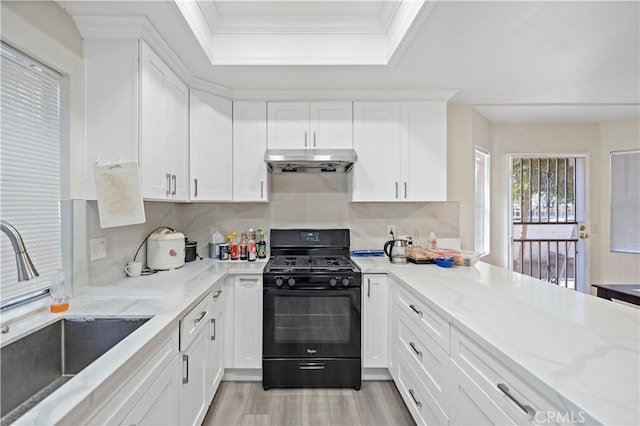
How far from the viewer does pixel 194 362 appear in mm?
1719

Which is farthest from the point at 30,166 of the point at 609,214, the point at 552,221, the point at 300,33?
the point at 609,214

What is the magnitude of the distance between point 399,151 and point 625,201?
309cm

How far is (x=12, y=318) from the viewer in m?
1.24

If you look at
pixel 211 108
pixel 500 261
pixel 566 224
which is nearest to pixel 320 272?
pixel 211 108

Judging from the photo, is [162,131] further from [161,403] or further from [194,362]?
[161,403]

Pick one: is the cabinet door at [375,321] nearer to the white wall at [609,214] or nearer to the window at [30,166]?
the window at [30,166]

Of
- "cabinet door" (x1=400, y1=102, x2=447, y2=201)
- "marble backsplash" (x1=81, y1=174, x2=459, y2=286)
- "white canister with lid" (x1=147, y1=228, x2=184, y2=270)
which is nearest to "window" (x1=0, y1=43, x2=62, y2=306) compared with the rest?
"white canister with lid" (x1=147, y1=228, x2=184, y2=270)

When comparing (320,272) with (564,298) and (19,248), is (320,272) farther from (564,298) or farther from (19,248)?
(19,248)

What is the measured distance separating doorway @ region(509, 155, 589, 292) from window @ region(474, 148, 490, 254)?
1.65 feet

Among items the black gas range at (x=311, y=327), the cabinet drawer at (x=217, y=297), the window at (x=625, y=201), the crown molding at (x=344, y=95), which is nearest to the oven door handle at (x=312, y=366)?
the black gas range at (x=311, y=327)

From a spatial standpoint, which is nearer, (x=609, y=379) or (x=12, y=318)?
(x=609, y=379)

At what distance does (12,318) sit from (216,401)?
1.42m

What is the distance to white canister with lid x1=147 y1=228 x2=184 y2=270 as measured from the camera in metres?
2.30

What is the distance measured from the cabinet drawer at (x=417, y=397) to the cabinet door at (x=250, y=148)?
1.67m
